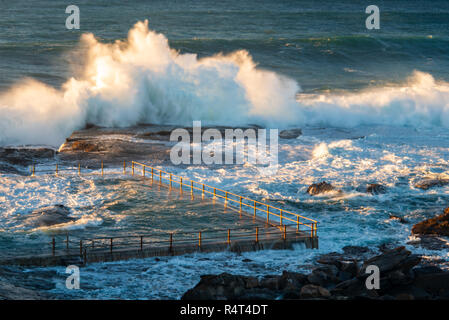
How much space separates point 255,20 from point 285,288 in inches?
2271

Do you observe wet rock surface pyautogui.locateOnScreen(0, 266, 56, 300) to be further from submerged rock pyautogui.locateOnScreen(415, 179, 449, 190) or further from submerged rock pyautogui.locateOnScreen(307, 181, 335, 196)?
submerged rock pyautogui.locateOnScreen(415, 179, 449, 190)

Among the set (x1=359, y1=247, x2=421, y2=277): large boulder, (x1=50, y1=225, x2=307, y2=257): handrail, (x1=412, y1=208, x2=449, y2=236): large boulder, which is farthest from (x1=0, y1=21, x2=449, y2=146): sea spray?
(x1=359, y1=247, x2=421, y2=277): large boulder

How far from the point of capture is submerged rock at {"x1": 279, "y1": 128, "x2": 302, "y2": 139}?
34069mm

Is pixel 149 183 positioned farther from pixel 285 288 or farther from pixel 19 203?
pixel 285 288

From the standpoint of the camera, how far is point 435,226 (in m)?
20.2

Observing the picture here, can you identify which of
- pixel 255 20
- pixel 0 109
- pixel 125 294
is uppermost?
pixel 255 20

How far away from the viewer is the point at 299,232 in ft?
64.3

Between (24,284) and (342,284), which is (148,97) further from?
(342,284)

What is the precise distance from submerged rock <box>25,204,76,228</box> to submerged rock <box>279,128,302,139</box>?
15.0 m

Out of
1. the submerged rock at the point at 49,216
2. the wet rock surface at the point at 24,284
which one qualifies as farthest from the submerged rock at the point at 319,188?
the wet rock surface at the point at 24,284

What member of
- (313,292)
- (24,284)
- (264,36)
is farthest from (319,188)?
(264,36)

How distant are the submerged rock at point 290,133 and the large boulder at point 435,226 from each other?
14.0 metres

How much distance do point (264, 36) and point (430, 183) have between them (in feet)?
128
